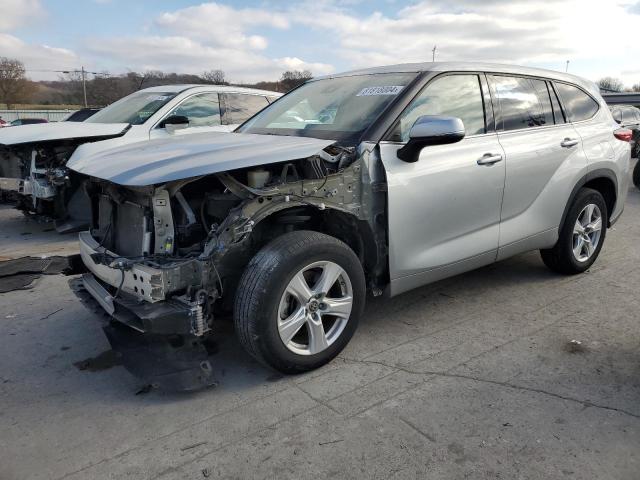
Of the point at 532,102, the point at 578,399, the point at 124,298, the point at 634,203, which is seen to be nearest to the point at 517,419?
the point at 578,399

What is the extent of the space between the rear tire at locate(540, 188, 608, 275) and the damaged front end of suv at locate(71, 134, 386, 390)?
2.16 metres

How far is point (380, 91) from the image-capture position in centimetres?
370

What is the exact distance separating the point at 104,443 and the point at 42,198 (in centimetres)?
478

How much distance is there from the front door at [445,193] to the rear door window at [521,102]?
19 centimetres

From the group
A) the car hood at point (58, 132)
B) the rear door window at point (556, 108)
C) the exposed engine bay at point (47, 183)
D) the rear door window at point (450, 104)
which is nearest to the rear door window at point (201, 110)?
the car hood at point (58, 132)

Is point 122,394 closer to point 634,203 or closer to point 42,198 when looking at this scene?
point 42,198

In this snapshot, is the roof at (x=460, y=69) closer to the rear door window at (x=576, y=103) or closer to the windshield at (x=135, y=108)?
the rear door window at (x=576, y=103)

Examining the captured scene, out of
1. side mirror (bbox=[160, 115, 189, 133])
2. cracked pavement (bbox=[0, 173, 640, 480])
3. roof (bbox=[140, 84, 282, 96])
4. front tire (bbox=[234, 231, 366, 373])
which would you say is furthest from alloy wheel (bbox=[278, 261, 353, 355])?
roof (bbox=[140, 84, 282, 96])

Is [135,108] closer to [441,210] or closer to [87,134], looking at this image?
[87,134]

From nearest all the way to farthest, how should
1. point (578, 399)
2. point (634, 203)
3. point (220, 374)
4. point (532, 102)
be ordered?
point (578, 399), point (220, 374), point (532, 102), point (634, 203)

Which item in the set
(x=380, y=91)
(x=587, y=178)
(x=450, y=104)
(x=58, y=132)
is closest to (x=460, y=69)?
(x=450, y=104)

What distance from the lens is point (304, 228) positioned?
3.44 meters

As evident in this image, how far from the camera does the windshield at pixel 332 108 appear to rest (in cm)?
355

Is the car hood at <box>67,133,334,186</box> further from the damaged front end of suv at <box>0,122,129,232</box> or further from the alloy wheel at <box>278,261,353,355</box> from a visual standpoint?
the damaged front end of suv at <box>0,122,129,232</box>
